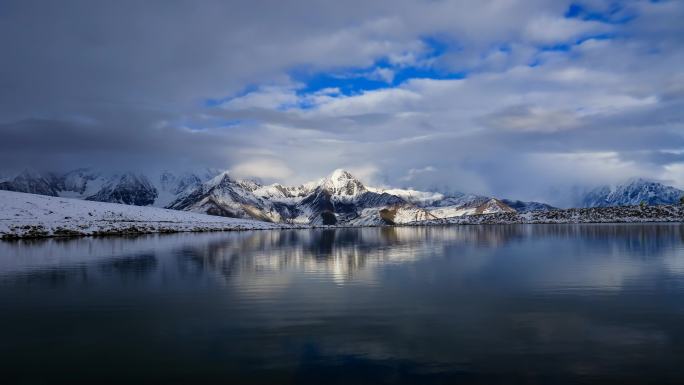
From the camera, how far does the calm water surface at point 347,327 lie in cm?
1575

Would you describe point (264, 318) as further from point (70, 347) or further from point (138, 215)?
point (138, 215)

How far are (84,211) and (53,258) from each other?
123 m

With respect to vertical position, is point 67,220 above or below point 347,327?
above

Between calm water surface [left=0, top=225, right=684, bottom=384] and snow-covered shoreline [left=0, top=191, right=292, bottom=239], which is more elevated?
snow-covered shoreline [left=0, top=191, right=292, bottom=239]

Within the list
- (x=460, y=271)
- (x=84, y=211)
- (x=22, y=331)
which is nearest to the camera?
(x=22, y=331)

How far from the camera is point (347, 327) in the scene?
71.8 feet

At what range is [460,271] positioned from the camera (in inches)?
1694

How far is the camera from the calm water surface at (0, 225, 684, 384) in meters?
15.8

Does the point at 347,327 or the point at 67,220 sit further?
the point at 67,220

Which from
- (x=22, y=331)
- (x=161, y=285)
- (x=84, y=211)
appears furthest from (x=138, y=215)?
(x=22, y=331)

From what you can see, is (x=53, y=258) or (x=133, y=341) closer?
(x=133, y=341)

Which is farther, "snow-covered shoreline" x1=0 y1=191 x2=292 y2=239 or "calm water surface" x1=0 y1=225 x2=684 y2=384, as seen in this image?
"snow-covered shoreline" x1=0 y1=191 x2=292 y2=239

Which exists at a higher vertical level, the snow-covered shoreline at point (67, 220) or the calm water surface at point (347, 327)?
the snow-covered shoreline at point (67, 220)

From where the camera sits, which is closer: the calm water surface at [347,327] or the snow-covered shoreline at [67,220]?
the calm water surface at [347,327]
